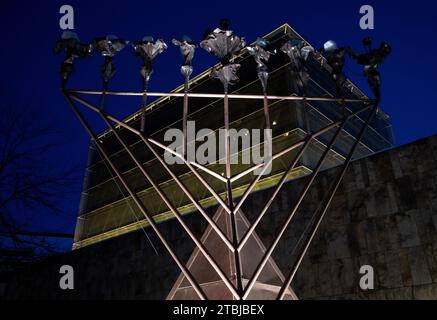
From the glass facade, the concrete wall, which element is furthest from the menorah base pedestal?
the glass facade

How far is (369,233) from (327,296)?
1.19 metres

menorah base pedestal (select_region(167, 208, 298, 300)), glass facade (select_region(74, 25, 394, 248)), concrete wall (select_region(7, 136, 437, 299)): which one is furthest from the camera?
glass facade (select_region(74, 25, 394, 248))

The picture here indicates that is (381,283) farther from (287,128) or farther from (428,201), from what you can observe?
(287,128)

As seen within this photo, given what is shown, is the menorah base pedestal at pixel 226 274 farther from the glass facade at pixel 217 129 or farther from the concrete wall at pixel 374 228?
the glass facade at pixel 217 129

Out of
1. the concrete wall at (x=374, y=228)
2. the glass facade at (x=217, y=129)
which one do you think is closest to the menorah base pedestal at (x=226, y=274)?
the concrete wall at (x=374, y=228)

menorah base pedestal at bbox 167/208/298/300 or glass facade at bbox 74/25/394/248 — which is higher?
glass facade at bbox 74/25/394/248

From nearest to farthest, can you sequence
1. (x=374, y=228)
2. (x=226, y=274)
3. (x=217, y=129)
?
(x=226, y=274) < (x=374, y=228) < (x=217, y=129)

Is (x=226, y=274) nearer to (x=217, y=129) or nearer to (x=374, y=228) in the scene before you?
(x=374, y=228)

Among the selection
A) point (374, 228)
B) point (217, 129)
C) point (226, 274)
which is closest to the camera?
point (226, 274)

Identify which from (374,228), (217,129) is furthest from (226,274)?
(217,129)

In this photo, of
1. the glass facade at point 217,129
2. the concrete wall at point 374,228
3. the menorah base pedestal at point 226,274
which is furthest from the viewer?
the glass facade at point 217,129

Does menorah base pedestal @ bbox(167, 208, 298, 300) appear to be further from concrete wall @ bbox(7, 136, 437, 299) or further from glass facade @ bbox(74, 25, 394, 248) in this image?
glass facade @ bbox(74, 25, 394, 248)

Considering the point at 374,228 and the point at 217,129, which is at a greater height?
the point at 217,129

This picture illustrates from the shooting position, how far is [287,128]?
10.2m
